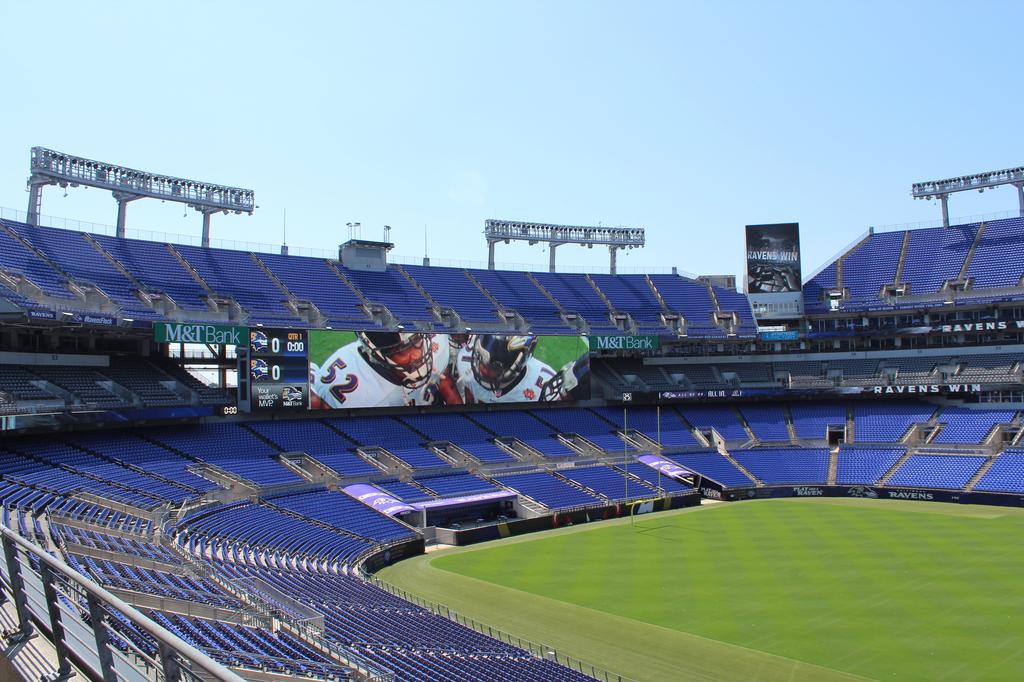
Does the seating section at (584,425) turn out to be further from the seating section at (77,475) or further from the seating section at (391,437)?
the seating section at (77,475)

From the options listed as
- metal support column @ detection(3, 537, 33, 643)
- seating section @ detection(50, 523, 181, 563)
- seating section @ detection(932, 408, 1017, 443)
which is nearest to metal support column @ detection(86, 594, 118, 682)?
metal support column @ detection(3, 537, 33, 643)

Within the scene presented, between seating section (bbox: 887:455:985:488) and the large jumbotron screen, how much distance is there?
21672 millimetres

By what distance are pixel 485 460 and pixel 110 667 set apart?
46.1 metres

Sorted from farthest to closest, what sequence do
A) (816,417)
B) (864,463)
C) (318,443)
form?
1. (816,417)
2. (864,463)
3. (318,443)

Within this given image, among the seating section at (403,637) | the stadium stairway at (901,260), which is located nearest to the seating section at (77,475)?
the seating section at (403,637)

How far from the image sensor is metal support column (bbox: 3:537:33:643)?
6.46 meters

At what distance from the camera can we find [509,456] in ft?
172

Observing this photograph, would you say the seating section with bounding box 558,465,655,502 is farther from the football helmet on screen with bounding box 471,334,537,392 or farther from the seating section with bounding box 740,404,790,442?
the seating section with bounding box 740,404,790,442

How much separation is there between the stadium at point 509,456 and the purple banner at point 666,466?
14.3 inches

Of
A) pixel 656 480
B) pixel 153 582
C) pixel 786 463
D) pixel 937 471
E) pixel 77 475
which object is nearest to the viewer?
pixel 153 582

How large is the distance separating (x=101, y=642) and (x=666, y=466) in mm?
52522

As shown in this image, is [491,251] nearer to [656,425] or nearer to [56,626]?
[656,425]

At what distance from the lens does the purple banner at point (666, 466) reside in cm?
5444

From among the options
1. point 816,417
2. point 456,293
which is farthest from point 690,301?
point 456,293
